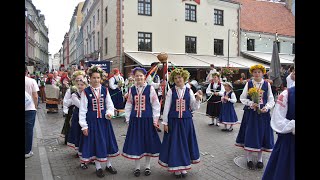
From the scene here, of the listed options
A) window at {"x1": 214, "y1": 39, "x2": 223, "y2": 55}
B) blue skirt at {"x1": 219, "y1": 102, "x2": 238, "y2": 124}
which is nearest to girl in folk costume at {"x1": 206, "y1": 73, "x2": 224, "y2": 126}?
blue skirt at {"x1": 219, "y1": 102, "x2": 238, "y2": 124}

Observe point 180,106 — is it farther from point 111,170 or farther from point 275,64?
point 275,64

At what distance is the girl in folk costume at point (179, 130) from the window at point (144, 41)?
1716 centimetres

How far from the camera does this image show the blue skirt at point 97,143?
5.00 meters

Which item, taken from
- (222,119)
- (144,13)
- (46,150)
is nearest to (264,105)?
(222,119)

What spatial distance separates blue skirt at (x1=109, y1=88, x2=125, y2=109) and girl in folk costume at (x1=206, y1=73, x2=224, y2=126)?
11.4ft

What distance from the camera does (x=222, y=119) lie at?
9055mm

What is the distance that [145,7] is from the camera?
72.1ft

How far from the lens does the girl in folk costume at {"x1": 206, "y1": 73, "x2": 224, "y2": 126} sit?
377 inches

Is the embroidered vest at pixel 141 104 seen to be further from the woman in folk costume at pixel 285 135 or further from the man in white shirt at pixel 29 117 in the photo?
the woman in folk costume at pixel 285 135

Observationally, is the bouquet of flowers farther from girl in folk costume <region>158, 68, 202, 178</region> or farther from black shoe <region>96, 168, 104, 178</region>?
black shoe <region>96, 168, 104, 178</region>

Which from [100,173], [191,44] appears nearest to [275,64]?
[100,173]
